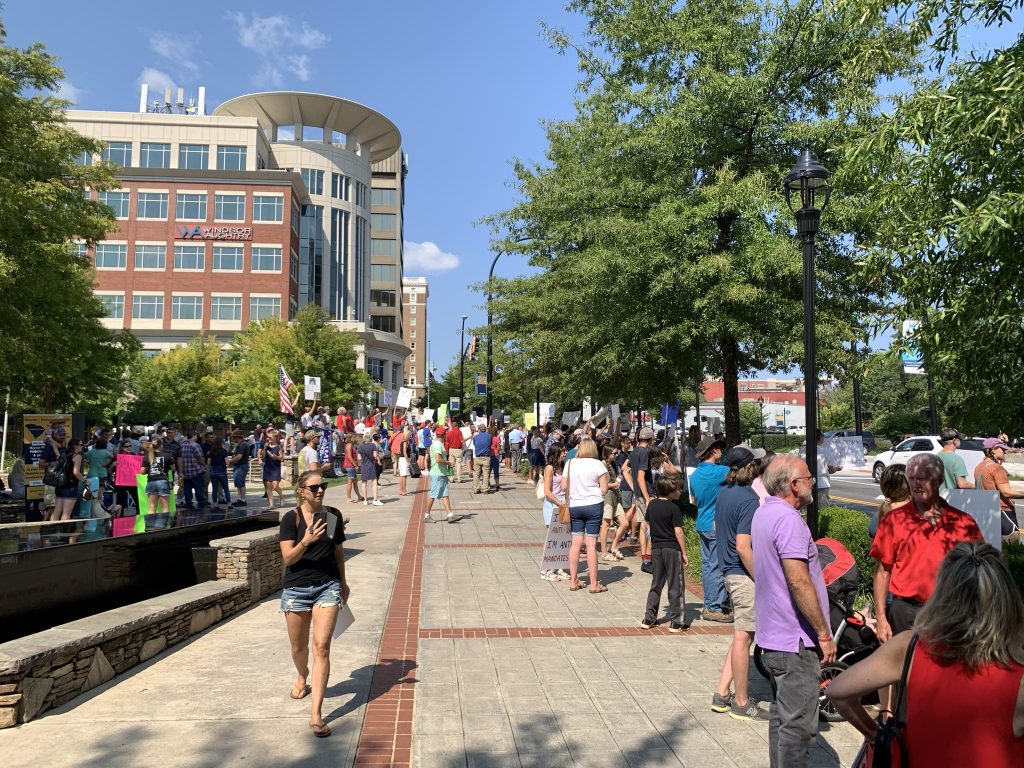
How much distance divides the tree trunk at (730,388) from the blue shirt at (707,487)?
598 cm

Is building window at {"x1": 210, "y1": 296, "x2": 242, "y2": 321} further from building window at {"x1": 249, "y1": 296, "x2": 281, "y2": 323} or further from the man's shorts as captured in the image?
the man's shorts

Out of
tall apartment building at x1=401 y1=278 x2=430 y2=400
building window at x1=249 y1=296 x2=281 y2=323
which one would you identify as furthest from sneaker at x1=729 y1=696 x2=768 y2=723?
tall apartment building at x1=401 y1=278 x2=430 y2=400

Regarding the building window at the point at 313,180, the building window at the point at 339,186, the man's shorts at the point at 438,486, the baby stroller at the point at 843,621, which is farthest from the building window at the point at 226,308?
the baby stroller at the point at 843,621

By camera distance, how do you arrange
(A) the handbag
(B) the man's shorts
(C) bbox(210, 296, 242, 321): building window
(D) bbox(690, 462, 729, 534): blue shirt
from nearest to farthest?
(A) the handbag < (D) bbox(690, 462, 729, 534): blue shirt < (B) the man's shorts < (C) bbox(210, 296, 242, 321): building window

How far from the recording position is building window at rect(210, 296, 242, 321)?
62.7m

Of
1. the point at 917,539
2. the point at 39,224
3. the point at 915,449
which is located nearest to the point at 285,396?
the point at 39,224

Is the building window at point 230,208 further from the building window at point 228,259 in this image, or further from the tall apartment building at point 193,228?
the building window at point 228,259

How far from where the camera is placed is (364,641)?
7.25 meters

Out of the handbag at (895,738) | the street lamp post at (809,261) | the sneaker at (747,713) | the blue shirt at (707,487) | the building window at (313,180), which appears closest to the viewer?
the handbag at (895,738)

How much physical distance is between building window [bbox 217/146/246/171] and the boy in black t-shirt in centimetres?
6332

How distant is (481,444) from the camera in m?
20.6

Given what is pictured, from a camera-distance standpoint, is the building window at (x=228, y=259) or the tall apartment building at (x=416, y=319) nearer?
the building window at (x=228, y=259)

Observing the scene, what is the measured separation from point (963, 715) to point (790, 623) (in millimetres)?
1892

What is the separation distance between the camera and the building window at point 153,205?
→ 203 feet
